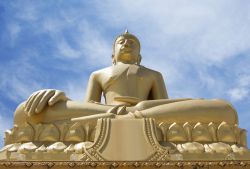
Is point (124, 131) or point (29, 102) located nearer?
point (124, 131)

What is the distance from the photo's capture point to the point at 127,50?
9195 millimetres

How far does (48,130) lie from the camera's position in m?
6.69

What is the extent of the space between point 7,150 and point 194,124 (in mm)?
2789

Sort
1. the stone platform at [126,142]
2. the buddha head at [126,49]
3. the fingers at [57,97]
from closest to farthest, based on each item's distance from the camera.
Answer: the stone platform at [126,142]
the fingers at [57,97]
the buddha head at [126,49]

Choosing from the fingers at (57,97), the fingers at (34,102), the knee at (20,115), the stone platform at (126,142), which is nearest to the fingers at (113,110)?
the stone platform at (126,142)

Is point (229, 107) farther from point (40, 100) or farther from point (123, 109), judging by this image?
point (40, 100)

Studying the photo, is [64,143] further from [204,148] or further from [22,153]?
[204,148]

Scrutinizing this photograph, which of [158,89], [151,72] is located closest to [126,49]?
[151,72]

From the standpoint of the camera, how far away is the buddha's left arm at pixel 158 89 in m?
8.73

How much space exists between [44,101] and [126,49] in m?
2.63

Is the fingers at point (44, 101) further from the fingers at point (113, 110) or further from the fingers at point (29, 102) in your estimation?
the fingers at point (113, 110)

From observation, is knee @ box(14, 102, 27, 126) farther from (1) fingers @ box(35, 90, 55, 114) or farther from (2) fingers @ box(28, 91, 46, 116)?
(1) fingers @ box(35, 90, 55, 114)

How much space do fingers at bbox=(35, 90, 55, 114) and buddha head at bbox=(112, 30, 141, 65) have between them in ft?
7.66

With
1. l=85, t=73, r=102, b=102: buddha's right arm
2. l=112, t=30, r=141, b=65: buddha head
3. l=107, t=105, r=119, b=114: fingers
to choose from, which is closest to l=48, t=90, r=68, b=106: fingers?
l=107, t=105, r=119, b=114: fingers
